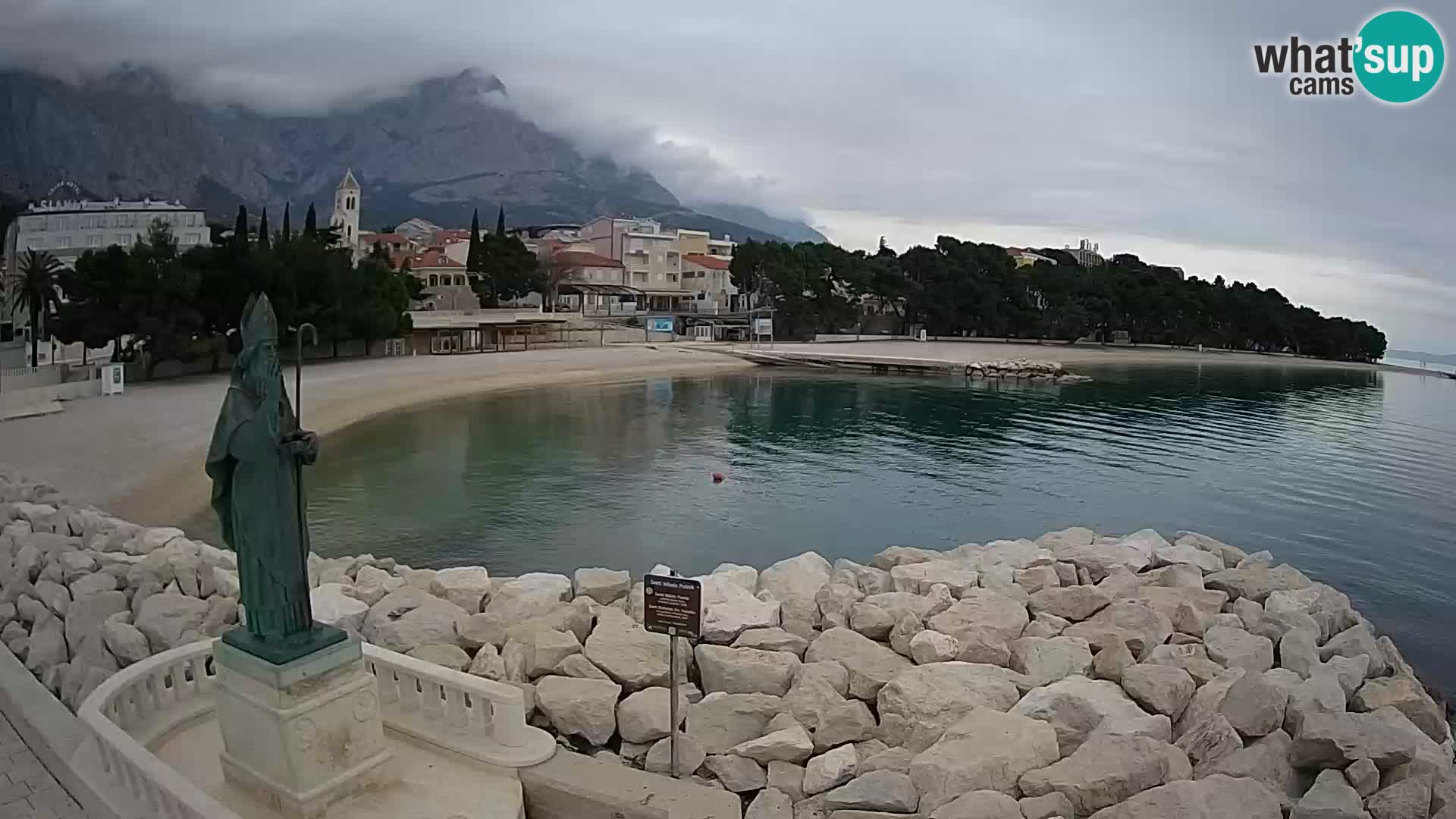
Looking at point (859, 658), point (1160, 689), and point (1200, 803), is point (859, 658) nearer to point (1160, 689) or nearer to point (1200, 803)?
point (1160, 689)

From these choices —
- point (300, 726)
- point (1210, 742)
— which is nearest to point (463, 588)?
point (300, 726)

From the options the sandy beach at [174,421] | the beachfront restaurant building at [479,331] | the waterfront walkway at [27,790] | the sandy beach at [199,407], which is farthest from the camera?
the beachfront restaurant building at [479,331]

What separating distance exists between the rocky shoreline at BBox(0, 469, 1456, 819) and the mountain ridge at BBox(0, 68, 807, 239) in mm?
18995

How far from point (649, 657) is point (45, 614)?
413cm

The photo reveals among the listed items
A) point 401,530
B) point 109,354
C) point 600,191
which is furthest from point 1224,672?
point 600,191

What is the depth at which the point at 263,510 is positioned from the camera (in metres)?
3.73

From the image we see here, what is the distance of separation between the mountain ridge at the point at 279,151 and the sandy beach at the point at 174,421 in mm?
6751

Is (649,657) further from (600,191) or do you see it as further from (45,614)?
(600,191)

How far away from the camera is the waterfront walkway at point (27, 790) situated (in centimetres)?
386

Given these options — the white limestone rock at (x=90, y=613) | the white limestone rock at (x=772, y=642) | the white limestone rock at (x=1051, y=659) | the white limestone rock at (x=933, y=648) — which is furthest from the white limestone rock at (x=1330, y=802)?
the white limestone rock at (x=90, y=613)

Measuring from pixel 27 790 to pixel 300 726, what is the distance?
144 centimetres

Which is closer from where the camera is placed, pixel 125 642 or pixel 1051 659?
pixel 125 642

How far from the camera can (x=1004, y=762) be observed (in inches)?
175

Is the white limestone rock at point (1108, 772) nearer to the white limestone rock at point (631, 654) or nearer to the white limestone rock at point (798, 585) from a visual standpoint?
the white limestone rock at point (631, 654)
